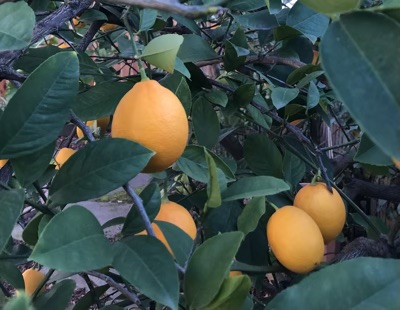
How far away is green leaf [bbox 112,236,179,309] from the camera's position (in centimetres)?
41

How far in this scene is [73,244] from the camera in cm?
43

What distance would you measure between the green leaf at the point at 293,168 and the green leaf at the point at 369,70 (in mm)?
556

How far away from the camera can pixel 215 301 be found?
17.6 inches

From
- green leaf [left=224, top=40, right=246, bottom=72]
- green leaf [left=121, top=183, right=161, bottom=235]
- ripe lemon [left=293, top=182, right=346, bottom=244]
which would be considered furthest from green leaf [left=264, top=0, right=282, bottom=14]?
green leaf [left=121, top=183, right=161, bottom=235]

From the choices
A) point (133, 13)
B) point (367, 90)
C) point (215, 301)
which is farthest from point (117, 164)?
point (133, 13)

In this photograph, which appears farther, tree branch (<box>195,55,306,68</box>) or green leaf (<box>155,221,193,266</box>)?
tree branch (<box>195,55,306,68</box>)

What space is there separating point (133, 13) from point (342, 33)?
28.9 inches

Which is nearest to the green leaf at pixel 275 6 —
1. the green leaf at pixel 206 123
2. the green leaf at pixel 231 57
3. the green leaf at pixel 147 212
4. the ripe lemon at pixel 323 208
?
the green leaf at pixel 231 57

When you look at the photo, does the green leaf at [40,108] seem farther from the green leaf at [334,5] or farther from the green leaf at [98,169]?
the green leaf at [334,5]

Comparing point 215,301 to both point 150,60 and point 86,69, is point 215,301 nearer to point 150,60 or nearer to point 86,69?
point 150,60

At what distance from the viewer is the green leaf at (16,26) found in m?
0.49

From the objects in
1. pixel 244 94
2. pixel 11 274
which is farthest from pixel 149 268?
pixel 244 94

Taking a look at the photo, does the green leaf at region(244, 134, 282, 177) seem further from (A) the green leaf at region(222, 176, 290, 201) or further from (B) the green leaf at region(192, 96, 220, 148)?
(A) the green leaf at region(222, 176, 290, 201)

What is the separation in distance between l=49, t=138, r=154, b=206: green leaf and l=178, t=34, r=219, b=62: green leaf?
1.25 ft
